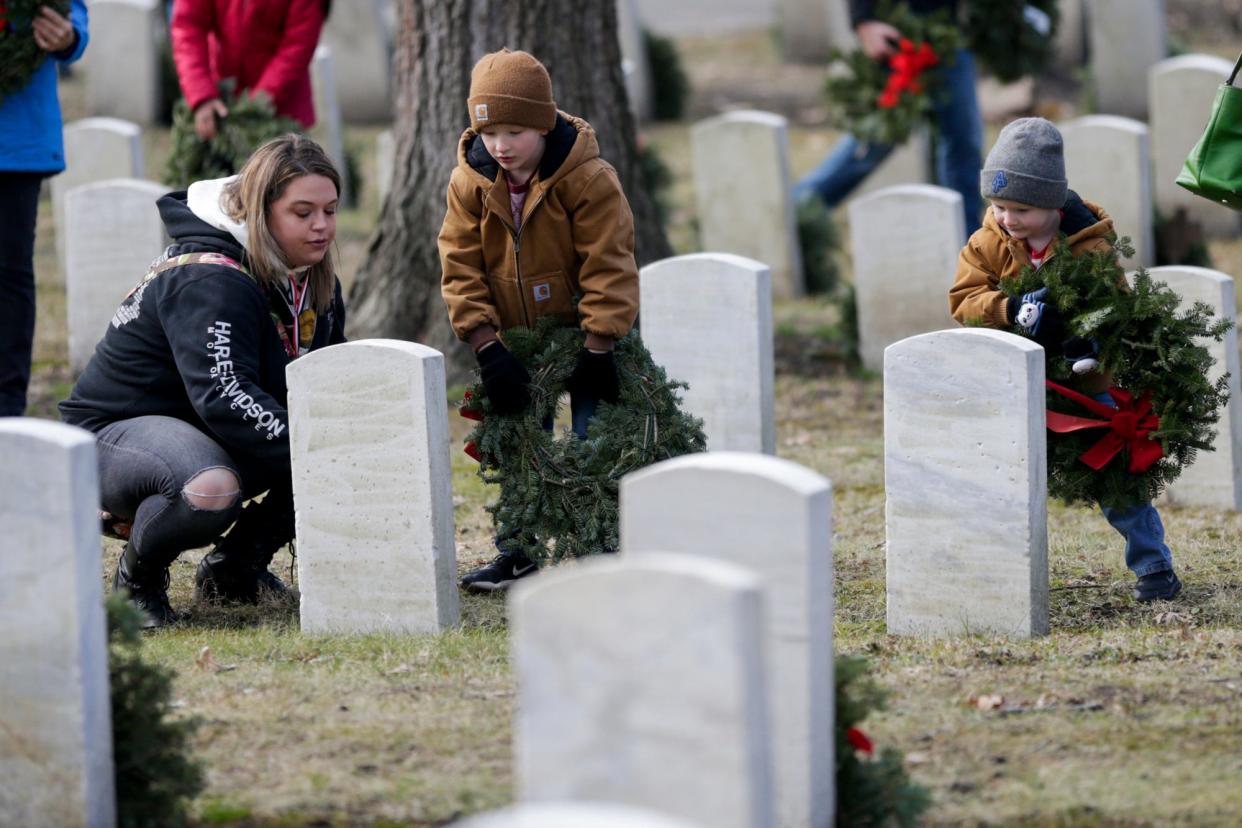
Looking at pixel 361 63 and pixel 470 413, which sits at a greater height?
pixel 361 63

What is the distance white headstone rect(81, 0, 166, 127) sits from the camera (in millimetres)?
14305

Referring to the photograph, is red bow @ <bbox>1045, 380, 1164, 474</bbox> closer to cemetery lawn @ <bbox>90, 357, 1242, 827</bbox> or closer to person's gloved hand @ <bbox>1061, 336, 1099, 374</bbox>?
person's gloved hand @ <bbox>1061, 336, 1099, 374</bbox>

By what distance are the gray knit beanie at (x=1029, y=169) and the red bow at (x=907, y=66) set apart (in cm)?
459

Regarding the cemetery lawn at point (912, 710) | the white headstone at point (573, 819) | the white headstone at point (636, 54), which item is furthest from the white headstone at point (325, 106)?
the white headstone at point (573, 819)

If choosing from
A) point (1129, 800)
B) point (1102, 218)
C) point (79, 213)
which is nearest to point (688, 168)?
point (79, 213)

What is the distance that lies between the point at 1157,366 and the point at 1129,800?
1853mm

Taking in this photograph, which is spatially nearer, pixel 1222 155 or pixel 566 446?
pixel 566 446

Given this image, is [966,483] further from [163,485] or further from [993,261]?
[163,485]

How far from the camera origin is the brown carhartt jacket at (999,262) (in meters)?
5.21

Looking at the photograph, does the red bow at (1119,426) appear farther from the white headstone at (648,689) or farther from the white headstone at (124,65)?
the white headstone at (124,65)

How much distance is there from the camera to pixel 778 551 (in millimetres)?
3350

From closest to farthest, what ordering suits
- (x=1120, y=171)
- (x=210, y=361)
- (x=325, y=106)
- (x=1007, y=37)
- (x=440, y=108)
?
1. (x=210, y=361)
2. (x=440, y=108)
3. (x=1120, y=171)
4. (x=1007, y=37)
5. (x=325, y=106)

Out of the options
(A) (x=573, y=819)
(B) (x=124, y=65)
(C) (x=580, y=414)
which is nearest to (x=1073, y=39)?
(B) (x=124, y=65)

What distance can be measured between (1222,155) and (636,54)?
10.4 meters
